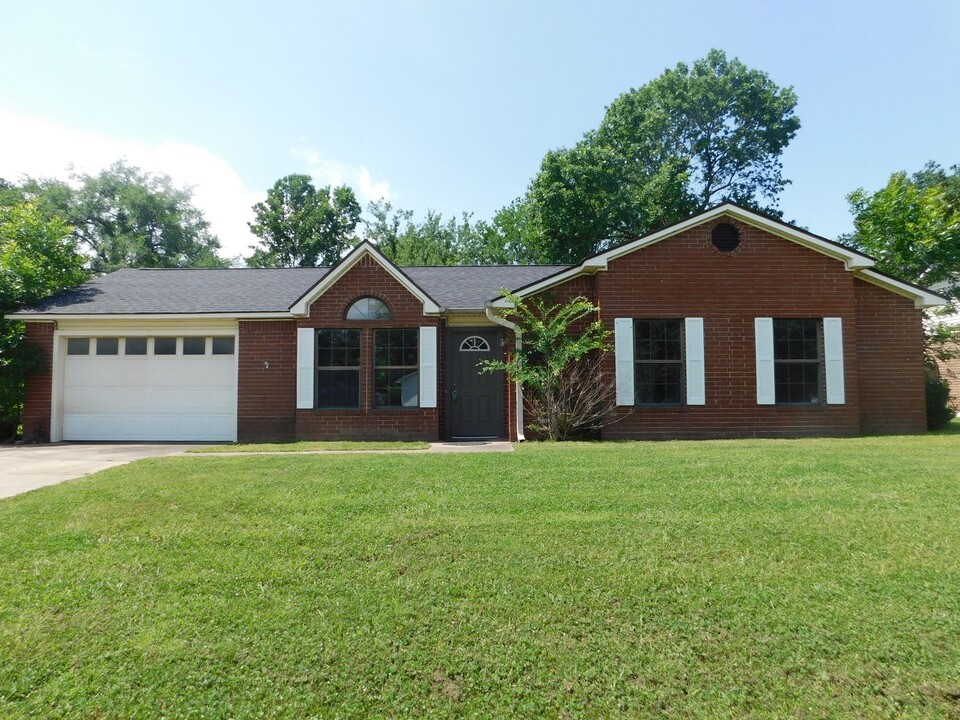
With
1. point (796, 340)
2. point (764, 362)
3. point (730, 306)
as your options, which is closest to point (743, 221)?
point (730, 306)

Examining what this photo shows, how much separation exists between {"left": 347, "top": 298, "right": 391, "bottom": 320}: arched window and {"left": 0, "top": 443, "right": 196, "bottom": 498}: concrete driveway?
4229 mm

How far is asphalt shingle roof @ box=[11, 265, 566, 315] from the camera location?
13.3 m

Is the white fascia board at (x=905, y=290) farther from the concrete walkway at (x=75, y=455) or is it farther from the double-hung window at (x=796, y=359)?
the concrete walkway at (x=75, y=455)

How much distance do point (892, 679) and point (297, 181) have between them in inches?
1729

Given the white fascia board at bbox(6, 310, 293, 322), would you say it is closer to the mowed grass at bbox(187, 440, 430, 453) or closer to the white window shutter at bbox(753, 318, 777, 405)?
the mowed grass at bbox(187, 440, 430, 453)

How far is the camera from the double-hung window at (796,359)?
40.2 feet

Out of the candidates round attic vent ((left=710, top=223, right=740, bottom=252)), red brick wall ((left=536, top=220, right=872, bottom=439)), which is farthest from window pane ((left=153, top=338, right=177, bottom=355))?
round attic vent ((left=710, top=223, right=740, bottom=252))

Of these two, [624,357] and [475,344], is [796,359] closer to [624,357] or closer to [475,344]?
[624,357]

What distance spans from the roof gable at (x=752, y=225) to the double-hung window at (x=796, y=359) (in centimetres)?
142

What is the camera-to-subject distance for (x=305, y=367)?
12.6 meters

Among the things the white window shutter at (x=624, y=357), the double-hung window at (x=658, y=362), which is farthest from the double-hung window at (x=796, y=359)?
the white window shutter at (x=624, y=357)

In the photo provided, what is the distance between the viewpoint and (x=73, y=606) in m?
3.68

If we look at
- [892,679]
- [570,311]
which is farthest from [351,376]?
[892,679]

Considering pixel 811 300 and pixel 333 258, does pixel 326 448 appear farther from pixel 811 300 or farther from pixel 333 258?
pixel 333 258
